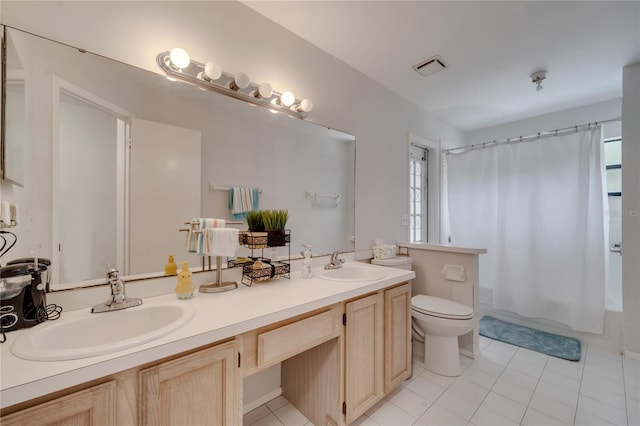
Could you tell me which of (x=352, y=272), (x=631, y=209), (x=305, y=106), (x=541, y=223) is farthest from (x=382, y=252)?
(x=631, y=209)

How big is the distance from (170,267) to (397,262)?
1.78m

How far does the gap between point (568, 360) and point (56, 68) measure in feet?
12.4

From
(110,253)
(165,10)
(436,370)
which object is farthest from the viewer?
(436,370)

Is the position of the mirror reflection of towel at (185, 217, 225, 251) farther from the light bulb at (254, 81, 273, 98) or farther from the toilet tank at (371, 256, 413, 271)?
the toilet tank at (371, 256, 413, 271)

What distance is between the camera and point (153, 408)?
767 millimetres

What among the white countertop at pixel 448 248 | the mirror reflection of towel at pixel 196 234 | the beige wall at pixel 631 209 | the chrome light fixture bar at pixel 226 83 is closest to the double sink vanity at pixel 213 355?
the mirror reflection of towel at pixel 196 234

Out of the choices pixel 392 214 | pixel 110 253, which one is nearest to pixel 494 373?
pixel 392 214

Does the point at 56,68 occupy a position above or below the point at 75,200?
above

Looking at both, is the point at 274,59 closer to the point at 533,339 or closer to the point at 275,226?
the point at 275,226

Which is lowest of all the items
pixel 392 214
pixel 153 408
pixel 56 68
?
pixel 153 408

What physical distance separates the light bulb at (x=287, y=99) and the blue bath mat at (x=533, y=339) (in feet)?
9.34

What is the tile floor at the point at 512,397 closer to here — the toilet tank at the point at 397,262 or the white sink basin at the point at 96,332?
the toilet tank at the point at 397,262

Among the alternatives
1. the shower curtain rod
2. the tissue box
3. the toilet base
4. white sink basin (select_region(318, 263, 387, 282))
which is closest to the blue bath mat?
the toilet base

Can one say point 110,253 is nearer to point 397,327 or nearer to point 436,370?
point 397,327
